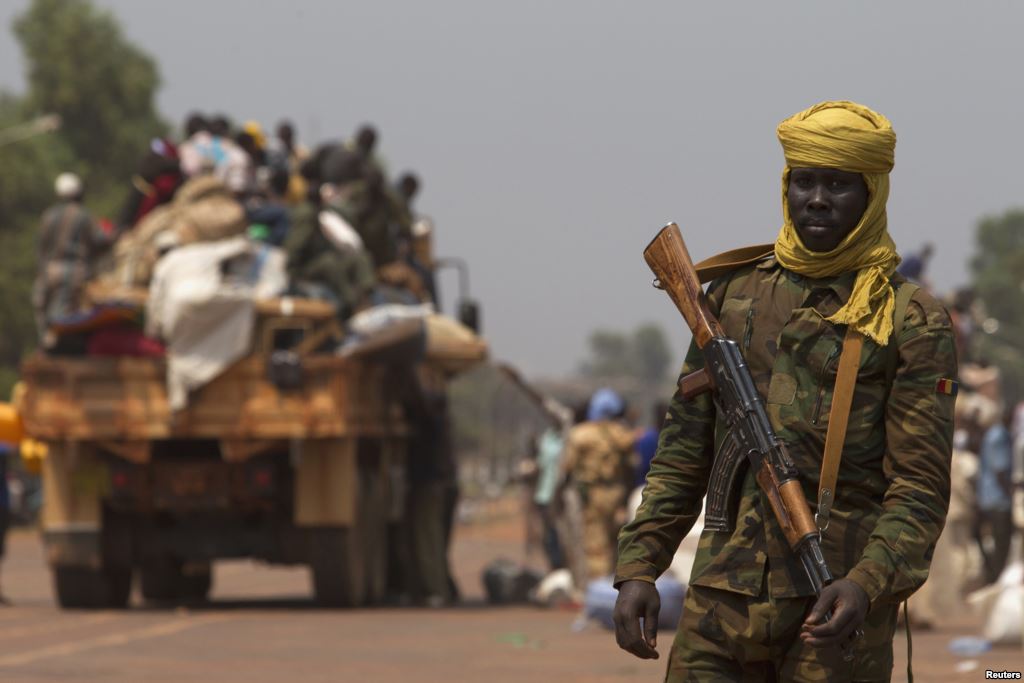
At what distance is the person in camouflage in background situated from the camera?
476cm

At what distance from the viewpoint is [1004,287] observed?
132000mm

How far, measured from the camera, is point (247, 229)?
60.2 feet

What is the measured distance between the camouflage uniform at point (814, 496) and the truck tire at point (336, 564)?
40.5ft

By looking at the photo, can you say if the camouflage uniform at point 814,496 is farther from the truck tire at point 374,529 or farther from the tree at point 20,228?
the tree at point 20,228

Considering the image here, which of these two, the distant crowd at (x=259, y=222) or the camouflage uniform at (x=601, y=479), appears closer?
the distant crowd at (x=259, y=222)

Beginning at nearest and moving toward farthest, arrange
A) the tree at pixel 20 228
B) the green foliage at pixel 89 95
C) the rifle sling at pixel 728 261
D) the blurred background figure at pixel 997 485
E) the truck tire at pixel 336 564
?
the rifle sling at pixel 728 261, the truck tire at pixel 336 564, the blurred background figure at pixel 997 485, the tree at pixel 20 228, the green foliage at pixel 89 95

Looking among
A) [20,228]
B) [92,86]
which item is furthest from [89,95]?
[20,228]

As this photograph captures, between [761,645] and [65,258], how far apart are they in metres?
14.3

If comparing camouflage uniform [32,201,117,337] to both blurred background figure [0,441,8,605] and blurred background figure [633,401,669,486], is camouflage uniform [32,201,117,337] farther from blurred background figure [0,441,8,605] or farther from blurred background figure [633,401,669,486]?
blurred background figure [633,401,669,486]

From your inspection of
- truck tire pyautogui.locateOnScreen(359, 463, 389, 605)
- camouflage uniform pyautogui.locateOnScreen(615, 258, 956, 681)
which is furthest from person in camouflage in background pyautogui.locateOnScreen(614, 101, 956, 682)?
truck tire pyautogui.locateOnScreen(359, 463, 389, 605)

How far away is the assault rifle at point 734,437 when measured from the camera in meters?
4.65

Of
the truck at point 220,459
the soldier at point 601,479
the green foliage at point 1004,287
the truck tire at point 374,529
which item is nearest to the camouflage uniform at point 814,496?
the truck at point 220,459

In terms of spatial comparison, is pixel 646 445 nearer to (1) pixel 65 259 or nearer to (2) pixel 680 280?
(1) pixel 65 259

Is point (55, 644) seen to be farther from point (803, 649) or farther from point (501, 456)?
point (501, 456)
